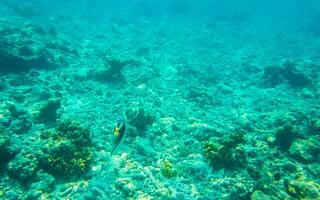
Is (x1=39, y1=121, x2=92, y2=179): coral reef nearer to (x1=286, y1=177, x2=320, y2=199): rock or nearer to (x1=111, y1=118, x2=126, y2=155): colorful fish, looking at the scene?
(x1=111, y1=118, x2=126, y2=155): colorful fish

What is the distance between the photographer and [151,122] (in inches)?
462

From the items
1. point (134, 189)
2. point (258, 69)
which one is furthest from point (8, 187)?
point (258, 69)

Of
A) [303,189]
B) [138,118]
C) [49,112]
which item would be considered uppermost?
[49,112]

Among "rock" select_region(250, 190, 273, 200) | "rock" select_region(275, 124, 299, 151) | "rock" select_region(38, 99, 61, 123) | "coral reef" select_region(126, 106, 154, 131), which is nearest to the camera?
"rock" select_region(250, 190, 273, 200)

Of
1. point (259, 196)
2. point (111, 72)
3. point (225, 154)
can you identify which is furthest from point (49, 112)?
point (259, 196)

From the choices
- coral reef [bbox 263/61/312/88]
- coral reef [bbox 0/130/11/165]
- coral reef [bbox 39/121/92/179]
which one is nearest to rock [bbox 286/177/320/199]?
coral reef [bbox 39/121/92/179]

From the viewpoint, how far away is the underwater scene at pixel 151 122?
26.1 ft

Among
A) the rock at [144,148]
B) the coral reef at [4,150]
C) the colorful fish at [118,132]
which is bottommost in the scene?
the rock at [144,148]

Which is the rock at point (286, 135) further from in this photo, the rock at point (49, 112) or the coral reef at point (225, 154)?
the rock at point (49, 112)

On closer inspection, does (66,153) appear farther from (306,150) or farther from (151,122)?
(306,150)

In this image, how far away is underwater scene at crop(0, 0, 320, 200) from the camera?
7949 mm

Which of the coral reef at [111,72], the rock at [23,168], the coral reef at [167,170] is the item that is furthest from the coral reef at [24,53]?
the coral reef at [167,170]

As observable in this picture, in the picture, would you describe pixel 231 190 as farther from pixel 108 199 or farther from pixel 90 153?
pixel 90 153

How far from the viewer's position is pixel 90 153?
344 inches
